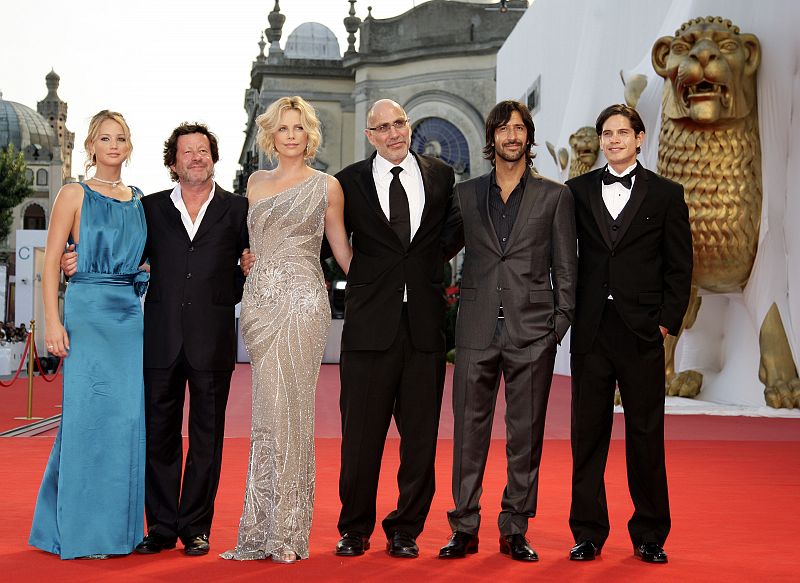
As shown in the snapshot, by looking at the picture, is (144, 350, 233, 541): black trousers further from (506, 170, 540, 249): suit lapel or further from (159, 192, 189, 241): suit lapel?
(506, 170, 540, 249): suit lapel

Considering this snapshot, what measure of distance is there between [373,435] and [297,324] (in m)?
0.58

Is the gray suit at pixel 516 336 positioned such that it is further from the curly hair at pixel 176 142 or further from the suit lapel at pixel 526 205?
the curly hair at pixel 176 142

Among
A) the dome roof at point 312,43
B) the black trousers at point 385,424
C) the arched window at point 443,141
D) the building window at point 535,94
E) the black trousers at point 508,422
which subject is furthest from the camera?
the dome roof at point 312,43

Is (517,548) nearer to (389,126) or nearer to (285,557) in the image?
(285,557)

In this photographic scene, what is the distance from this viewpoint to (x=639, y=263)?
4.71 meters

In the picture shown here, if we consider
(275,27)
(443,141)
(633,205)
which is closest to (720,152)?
(633,205)

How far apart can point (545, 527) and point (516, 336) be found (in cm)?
117

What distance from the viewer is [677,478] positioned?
7016 millimetres

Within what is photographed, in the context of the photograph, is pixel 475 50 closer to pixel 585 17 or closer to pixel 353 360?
pixel 585 17

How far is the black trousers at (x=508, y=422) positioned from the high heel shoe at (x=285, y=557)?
2.15 feet

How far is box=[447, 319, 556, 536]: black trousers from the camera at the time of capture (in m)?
4.63

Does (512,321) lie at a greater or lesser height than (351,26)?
lesser

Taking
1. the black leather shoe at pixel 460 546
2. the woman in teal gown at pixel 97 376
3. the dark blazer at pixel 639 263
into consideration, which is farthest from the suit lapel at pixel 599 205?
the woman in teal gown at pixel 97 376

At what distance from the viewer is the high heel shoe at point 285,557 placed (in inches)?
177
